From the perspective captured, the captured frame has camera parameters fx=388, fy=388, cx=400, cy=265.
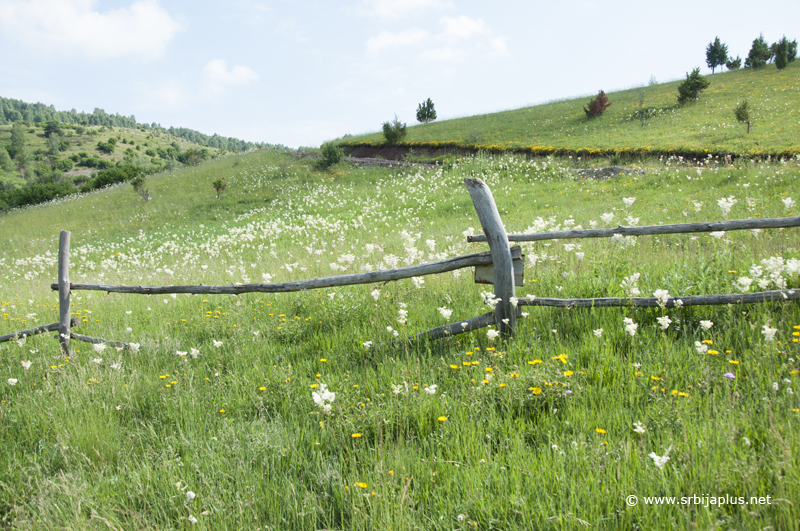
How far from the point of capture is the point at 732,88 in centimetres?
3725

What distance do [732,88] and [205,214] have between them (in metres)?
48.1

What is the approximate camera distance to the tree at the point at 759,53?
46031 mm

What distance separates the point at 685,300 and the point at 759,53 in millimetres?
63809

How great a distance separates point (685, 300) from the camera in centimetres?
349

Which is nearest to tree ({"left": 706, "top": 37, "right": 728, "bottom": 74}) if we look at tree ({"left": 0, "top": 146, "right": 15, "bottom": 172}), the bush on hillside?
the bush on hillside

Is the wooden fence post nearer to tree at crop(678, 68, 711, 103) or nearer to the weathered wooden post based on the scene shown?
the weathered wooden post

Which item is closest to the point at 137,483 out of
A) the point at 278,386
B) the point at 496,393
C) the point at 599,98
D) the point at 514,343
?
the point at 278,386

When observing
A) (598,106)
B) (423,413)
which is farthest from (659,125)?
(423,413)

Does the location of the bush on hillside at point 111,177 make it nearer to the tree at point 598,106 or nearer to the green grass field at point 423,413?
the tree at point 598,106

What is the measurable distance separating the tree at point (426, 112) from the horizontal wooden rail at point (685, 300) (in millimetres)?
52921

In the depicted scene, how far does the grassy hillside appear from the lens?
22328 mm

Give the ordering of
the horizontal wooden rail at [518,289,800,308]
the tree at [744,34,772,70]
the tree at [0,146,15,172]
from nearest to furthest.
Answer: the horizontal wooden rail at [518,289,800,308] < the tree at [744,34,772,70] < the tree at [0,146,15,172]

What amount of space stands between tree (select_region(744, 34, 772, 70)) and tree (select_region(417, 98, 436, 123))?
38.7m

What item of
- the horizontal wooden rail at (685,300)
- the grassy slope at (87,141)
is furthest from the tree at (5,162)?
the horizontal wooden rail at (685,300)
